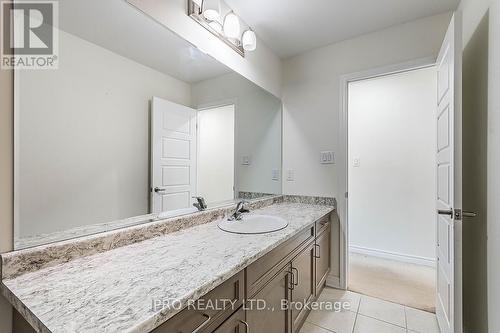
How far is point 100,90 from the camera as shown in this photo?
1.04 metres

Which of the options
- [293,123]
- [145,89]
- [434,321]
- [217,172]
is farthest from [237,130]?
[434,321]

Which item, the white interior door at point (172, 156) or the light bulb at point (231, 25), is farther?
the light bulb at point (231, 25)

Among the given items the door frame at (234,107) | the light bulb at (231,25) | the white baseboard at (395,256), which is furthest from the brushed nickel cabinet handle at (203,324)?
the white baseboard at (395,256)

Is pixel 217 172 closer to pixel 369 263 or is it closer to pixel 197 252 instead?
pixel 197 252

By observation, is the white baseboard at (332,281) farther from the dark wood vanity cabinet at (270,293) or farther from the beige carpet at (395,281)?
the dark wood vanity cabinet at (270,293)

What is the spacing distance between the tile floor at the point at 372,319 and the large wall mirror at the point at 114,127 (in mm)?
1177

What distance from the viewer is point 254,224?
161cm

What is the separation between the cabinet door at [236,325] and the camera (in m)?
0.84

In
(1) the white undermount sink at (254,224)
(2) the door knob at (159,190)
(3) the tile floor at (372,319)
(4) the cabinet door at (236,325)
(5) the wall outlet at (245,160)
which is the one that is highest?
(5) the wall outlet at (245,160)

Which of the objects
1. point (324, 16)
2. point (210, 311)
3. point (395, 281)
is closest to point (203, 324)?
point (210, 311)

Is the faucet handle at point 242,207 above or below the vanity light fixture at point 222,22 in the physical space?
below

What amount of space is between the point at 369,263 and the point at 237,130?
2251 mm

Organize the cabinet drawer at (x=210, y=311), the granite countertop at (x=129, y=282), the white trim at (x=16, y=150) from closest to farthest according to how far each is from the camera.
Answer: the granite countertop at (x=129, y=282) < the cabinet drawer at (x=210, y=311) < the white trim at (x=16, y=150)

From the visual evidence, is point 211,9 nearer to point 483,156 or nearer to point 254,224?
point 254,224
